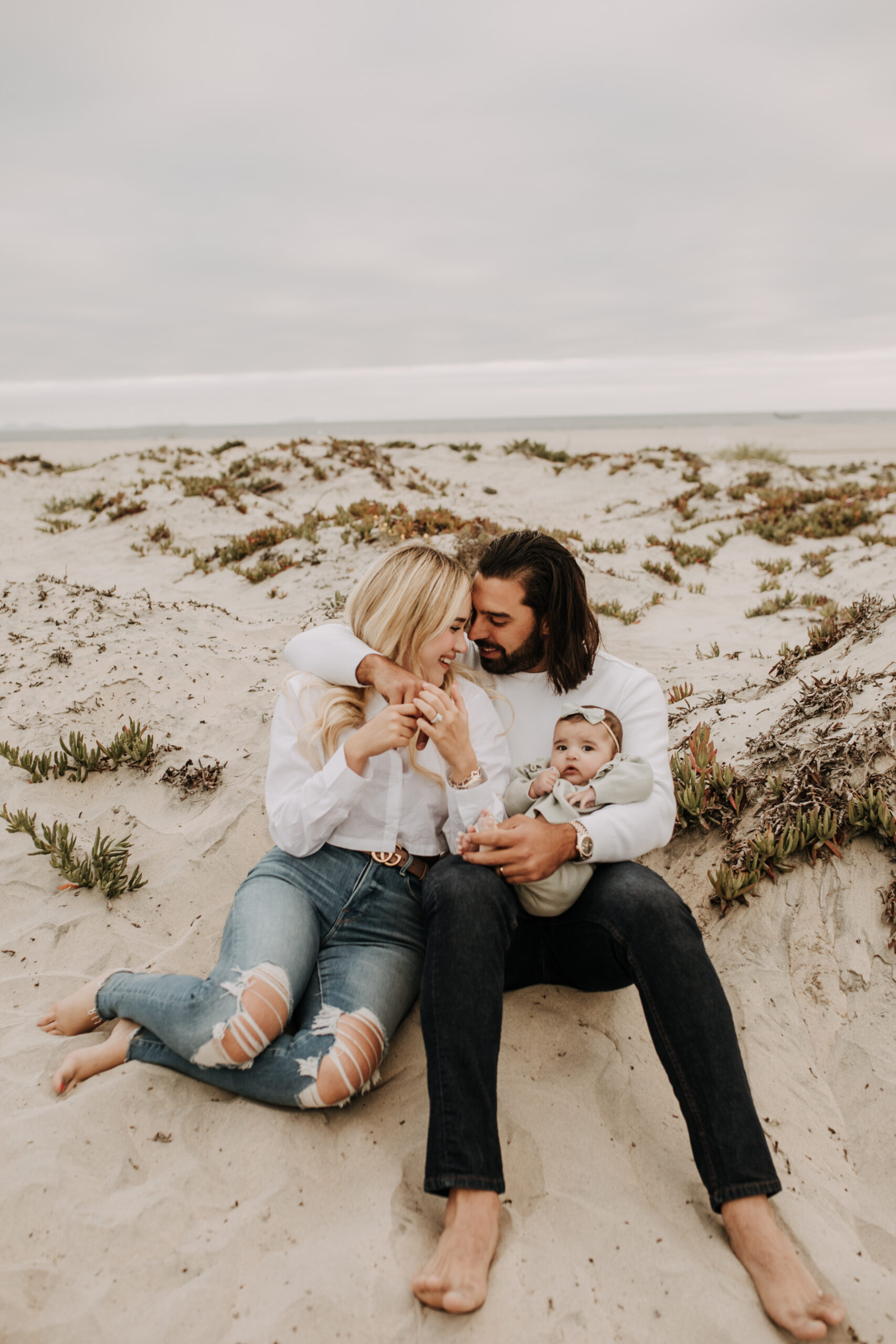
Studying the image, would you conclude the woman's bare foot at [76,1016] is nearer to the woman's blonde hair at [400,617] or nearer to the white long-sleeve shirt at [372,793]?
the white long-sleeve shirt at [372,793]

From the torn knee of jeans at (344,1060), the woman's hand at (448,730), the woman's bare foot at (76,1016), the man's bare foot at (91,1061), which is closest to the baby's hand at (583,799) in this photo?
the woman's hand at (448,730)

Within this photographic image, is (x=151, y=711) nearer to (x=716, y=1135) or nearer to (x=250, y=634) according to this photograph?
(x=250, y=634)

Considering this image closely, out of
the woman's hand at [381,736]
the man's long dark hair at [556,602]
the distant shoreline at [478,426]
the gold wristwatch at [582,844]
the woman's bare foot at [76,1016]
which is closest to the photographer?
the gold wristwatch at [582,844]

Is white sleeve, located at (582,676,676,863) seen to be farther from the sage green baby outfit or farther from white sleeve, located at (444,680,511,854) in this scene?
white sleeve, located at (444,680,511,854)

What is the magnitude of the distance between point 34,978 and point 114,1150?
1200mm

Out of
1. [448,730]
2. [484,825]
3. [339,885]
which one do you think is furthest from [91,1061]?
[448,730]

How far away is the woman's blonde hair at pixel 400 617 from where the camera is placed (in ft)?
10.7

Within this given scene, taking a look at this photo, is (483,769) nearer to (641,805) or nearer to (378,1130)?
(641,805)

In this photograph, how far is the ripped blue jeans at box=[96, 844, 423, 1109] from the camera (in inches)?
107

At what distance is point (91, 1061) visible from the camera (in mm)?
2902

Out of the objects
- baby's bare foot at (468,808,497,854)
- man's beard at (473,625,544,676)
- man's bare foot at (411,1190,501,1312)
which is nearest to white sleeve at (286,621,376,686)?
man's beard at (473,625,544,676)

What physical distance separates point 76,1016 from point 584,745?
94.3 inches

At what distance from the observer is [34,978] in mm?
3531

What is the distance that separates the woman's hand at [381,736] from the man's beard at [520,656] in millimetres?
754
